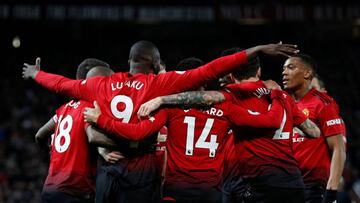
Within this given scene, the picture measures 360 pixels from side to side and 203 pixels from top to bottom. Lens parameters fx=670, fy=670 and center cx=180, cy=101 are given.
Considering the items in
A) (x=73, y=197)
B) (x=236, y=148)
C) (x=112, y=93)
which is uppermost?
(x=112, y=93)

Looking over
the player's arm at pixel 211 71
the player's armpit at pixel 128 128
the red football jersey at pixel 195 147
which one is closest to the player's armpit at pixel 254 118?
the red football jersey at pixel 195 147

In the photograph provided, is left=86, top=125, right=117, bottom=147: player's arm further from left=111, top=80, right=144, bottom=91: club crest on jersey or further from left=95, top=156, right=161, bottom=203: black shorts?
left=111, top=80, right=144, bottom=91: club crest on jersey

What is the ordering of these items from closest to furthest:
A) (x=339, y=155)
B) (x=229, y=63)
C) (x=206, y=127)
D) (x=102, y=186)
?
(x=229, y=63) < (x=102, y=186) < (x=206, y=127) < (x=339, y=155)

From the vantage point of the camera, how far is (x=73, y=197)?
19.2ft

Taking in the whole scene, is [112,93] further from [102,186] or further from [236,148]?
[236,148]

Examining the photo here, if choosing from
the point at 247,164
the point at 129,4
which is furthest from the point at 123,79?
the point at 129,4

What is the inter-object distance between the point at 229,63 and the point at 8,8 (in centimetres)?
1435

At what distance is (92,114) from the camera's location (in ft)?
17.5

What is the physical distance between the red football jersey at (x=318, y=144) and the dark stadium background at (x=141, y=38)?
939cm

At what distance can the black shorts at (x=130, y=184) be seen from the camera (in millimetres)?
5453

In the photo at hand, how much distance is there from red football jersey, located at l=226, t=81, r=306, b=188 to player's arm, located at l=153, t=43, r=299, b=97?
0.42 metres

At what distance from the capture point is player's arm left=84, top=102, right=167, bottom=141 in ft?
17.1

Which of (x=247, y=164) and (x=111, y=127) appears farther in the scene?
(x=247, y=164)

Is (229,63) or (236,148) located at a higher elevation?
(229,63)
